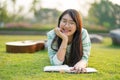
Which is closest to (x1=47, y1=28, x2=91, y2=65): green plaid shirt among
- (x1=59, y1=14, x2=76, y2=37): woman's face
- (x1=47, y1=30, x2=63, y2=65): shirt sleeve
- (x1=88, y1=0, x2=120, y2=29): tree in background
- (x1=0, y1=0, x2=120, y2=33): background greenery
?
(x1=47, y1=30, x2=63, y2=65): shirt sleeve

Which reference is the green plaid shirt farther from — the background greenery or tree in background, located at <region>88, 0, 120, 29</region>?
tree in background, located at <region>88, 0, 120, 29</region>

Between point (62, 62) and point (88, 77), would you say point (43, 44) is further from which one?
point (88, 77)

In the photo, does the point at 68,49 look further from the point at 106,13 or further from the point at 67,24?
the point at 106,13

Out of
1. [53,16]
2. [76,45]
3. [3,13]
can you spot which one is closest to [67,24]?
[76,45]

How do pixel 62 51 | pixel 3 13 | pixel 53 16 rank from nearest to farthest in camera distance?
pixel 62 51
pixel 3 13
pixel 53 16

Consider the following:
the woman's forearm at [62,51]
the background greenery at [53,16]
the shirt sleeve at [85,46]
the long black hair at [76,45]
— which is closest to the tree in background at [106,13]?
A: the background greenery at [53,16]

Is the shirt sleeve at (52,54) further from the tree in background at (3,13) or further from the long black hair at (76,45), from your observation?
the tree in background at (3,13)

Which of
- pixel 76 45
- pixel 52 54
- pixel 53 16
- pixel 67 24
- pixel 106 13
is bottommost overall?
pixel 53 16

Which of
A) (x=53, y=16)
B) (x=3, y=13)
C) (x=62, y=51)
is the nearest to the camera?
(x=62, y=51)

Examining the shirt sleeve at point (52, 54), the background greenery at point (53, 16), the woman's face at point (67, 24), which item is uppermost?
the woman's face at point (67, 24)

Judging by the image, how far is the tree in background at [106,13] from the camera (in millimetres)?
20312

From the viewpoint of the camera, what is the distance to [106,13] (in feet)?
68.9

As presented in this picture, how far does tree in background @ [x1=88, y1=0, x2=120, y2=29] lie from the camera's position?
20.3 m

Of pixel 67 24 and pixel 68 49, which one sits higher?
pixel 67 24
